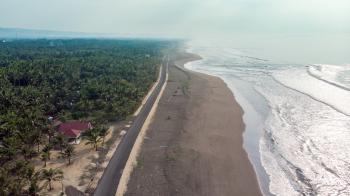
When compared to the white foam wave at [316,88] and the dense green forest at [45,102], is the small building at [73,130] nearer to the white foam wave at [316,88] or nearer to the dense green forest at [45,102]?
the dense green forest at [45,102]

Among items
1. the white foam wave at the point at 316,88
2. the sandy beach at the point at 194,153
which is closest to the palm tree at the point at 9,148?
the sandy beach at the point at 194,153

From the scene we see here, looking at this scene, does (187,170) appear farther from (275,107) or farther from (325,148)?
(275,107)

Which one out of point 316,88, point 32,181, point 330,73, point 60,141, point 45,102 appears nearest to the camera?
point 32,181

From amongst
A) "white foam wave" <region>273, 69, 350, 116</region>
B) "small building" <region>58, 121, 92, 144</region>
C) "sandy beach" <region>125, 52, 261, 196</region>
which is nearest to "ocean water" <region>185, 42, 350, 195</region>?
"white foam wave" <region>273, 69, 350, 116</region>

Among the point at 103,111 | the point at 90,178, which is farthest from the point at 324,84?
the point at 90,178

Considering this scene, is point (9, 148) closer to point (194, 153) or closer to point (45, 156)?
point (45, 156)

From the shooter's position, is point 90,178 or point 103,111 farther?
point 103,111

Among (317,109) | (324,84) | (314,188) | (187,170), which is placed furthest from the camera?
(324,84)

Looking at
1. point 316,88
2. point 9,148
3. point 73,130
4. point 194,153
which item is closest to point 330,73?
point 316,88
